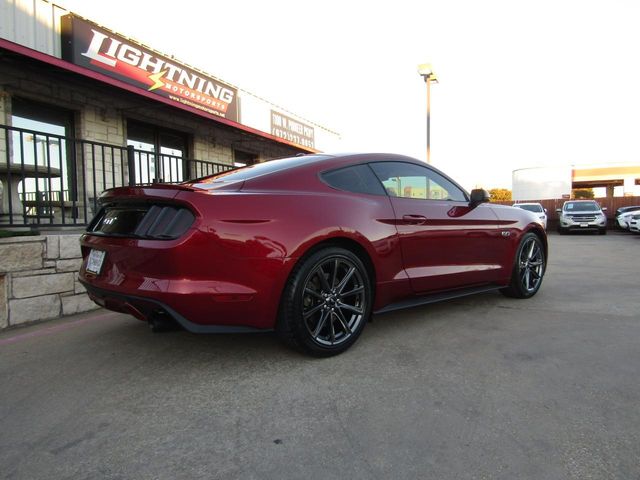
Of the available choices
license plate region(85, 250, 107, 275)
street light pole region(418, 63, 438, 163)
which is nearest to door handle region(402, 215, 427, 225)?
license plate region(85, 250, 107, 275)

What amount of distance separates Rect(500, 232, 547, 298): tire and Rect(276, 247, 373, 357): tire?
2.26 meters

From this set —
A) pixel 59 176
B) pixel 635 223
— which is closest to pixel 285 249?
pixel 59 176

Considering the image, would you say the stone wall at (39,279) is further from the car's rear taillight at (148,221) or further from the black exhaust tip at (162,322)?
the black exhaust tip at (162,322)

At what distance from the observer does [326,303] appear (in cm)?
306

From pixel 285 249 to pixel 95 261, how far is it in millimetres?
1307

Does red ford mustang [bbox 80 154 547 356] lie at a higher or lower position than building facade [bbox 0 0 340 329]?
lower

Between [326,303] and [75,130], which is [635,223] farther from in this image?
[75,130]

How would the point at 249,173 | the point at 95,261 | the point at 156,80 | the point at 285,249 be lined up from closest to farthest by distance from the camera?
the point at 285,249 → the point at 95,261 → the point at 249,173 → the point at 156,80

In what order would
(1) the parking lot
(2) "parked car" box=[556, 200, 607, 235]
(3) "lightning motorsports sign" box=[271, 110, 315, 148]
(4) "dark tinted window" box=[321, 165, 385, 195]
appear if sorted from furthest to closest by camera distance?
(2) "parked car" box=[556, 200, 607, 235]
(3) "lightning motorsports sign" box=[271, 110, 315, 148]
(4) "dark tinted window" box=[321, 165, 385, 195]
(1) the parking lot

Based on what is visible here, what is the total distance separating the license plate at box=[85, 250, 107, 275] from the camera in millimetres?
2938

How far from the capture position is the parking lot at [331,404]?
6.32ft

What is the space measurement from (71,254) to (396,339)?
10.6ft

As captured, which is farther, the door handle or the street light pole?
the street light pole

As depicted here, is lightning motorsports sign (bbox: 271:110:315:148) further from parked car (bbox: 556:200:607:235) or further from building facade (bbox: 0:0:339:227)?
parked car (bbox: 556:200:607:235)
